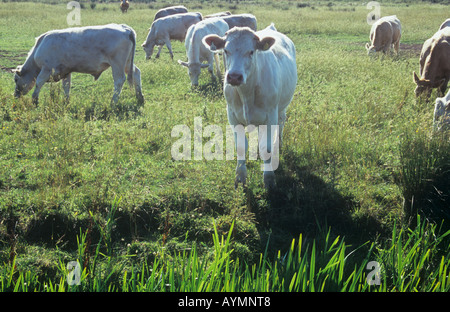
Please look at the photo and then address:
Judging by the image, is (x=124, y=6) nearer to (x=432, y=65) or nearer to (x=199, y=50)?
(x=199, y=50)

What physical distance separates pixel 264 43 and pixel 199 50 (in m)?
6.75

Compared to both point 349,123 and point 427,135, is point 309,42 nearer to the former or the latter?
point 349,123

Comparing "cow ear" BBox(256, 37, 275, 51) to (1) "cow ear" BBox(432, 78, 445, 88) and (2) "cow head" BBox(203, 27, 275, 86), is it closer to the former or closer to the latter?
(2) "cow head" BBox(203, 27, 275, 86)

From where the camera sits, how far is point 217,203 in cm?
555

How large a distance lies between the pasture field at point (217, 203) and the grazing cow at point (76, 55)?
1.50 feet

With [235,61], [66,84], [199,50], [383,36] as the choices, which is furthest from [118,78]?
[383,36]

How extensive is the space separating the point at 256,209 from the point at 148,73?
7738 mm

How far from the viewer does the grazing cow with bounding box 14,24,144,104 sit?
940cm

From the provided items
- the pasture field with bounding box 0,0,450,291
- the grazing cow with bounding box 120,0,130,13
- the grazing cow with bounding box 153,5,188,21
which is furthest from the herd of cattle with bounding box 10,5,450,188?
the grazing cow with bounding box 120,0,130,13

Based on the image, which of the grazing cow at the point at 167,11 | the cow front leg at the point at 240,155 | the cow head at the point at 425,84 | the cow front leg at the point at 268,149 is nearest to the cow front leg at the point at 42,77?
the cow front leg at the point at 240,155

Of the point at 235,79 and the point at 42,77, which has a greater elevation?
the point at 235,79

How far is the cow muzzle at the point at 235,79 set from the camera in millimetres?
4953

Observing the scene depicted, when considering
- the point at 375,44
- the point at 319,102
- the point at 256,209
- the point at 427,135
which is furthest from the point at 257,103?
the point at 375,44

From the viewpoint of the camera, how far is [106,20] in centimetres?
2445
